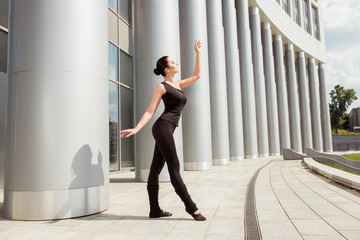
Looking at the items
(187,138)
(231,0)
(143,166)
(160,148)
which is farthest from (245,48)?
(160,148)

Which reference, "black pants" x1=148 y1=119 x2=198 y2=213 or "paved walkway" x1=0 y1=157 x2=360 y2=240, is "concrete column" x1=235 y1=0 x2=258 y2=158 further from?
"black pants" x1=148 y1=119 x2=198 y2=213

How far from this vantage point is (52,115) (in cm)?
420

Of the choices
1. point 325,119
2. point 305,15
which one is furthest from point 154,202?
point 305,15

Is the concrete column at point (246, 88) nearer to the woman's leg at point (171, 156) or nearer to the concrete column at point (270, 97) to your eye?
the concrete column at point (270, 97)

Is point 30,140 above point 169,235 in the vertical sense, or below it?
above

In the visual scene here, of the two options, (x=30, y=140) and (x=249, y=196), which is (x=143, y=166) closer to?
(x=249, y=196)

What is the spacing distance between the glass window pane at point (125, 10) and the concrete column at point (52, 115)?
33.2 feet

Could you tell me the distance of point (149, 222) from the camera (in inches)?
154

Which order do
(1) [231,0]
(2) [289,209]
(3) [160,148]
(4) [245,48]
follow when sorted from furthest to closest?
1. (4) [245,48]
2. (1) [231,0]
3. (2) [289,209]
4. (3) [160,148]

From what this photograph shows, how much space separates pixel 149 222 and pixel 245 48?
22.5m

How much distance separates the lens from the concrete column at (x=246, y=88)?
2373 cm

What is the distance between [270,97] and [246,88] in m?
5.56

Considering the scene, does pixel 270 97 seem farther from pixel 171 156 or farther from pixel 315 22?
pixel 171 156

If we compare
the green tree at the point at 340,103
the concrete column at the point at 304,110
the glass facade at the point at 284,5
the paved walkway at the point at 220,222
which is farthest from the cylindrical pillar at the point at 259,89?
the green tree at the point at 340,103
